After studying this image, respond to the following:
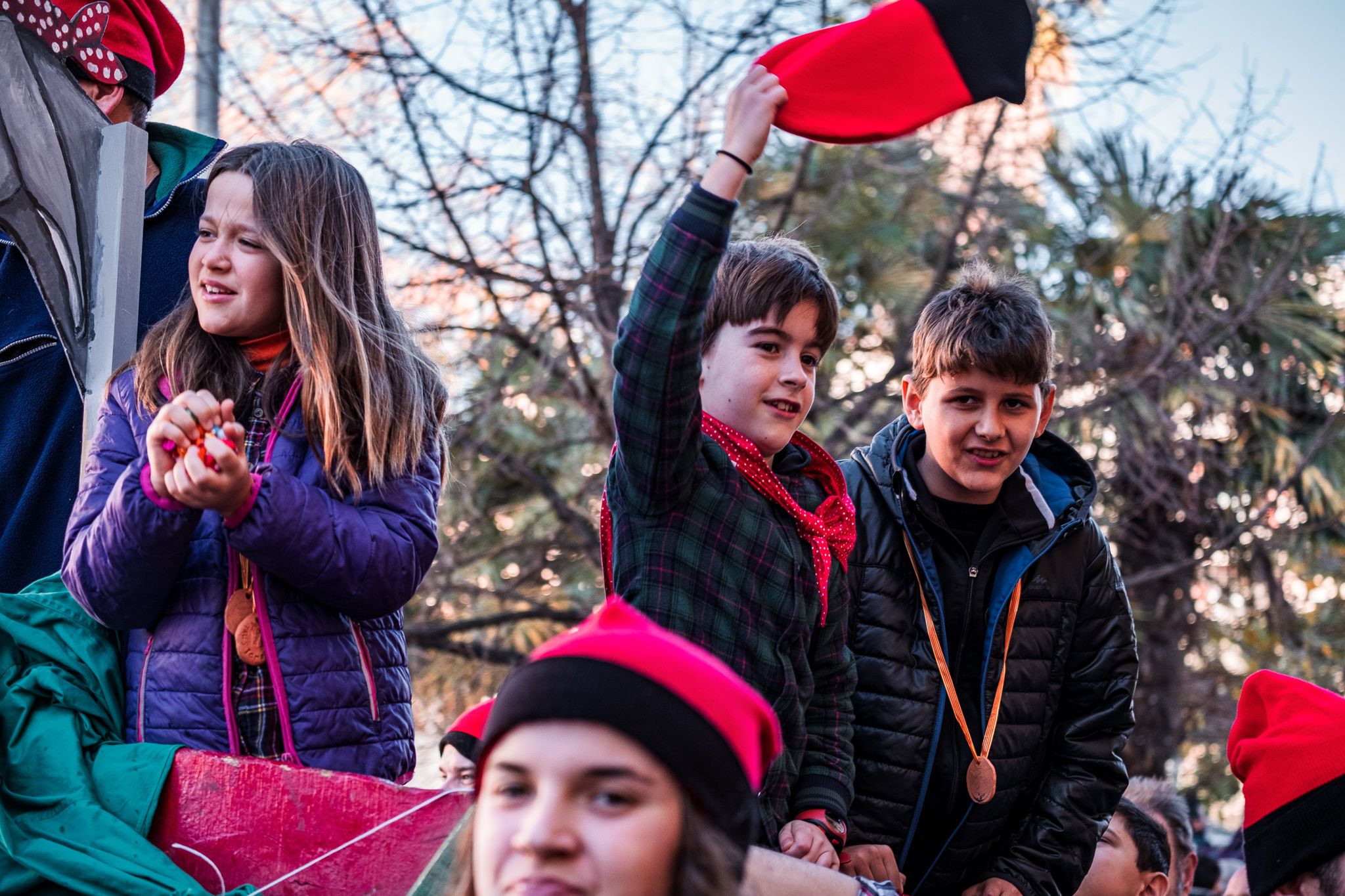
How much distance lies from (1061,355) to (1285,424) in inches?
137

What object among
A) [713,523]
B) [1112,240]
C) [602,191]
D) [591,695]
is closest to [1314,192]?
[1112,240]

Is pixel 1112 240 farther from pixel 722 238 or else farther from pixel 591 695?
pixel 591 695

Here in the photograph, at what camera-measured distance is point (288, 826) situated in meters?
2.09

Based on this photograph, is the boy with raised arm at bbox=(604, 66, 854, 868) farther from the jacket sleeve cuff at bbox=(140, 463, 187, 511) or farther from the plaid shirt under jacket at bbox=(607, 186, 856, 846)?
the jacket sleeve cuff at bbox=(140, 463, 187, 511)

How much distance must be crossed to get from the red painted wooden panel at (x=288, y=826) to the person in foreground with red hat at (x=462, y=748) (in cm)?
18

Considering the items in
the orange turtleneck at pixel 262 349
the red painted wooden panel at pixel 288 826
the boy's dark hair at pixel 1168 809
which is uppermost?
the orange turtleneck at pixel 262 349

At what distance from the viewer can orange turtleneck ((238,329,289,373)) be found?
8.27ft

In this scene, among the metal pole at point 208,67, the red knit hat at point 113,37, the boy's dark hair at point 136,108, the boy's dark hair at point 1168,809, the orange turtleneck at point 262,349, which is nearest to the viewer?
the orange turtleneck at point 262,349

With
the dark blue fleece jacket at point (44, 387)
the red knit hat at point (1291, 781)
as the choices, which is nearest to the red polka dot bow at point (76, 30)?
the dark blue fleece jacket at point (44, 387)

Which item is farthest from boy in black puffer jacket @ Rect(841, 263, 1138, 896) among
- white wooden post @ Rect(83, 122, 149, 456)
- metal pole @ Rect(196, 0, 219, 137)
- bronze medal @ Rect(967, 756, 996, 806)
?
metal pole @ Rect(196, 0, 219, 137)

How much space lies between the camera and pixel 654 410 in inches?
87.7

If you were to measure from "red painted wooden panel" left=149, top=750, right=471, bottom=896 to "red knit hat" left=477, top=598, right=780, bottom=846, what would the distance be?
1.62 feet

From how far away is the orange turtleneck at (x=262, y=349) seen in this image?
2.52 meters

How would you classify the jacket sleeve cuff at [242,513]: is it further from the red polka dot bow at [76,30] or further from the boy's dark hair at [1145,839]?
the boy's dark hair at [1145,839]
